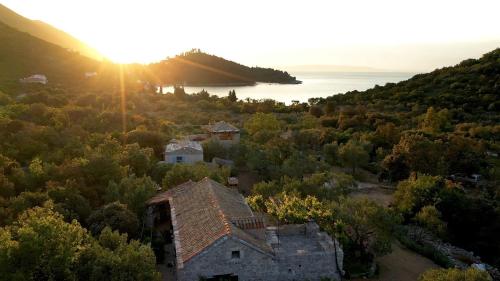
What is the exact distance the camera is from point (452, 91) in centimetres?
8525

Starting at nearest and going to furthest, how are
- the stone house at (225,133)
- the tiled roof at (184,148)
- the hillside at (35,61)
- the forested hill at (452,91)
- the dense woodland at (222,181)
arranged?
the dense woodland at (222,181), the tiled roof at (184,148), the stone house at (225,133), the forested hill at (452,91), the hillside at (35,61)

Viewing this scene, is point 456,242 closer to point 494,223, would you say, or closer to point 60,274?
point 494,223

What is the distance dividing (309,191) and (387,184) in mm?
15815

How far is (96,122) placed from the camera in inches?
2021

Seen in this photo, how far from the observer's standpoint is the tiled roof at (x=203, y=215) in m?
18.2

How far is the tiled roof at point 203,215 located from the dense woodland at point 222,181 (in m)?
1.71

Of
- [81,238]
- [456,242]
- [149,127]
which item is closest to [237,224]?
[81,238]

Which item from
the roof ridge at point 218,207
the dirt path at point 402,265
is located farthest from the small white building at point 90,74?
the dirt path at point 402,265

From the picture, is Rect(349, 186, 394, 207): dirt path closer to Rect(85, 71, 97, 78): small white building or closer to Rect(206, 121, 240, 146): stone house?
Rect(206, 121, 240, 146): stone house

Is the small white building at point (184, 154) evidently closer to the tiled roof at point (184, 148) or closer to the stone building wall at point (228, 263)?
the tiled roof at point (184, 148)

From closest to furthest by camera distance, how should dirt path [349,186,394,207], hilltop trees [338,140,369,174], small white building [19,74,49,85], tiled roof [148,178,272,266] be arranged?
tiled roof [148,178,272,266] → dirt path [349,186,394,207] → hilltop trees [338,140,369,174] → small white building [19,74,49,85]

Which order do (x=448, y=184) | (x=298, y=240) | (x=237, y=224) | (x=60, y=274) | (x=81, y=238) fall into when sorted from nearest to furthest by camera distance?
1. (x=60, y=274)
2. (x=81, y=238)
3. (x=237, y=224)
4. (x=298, y=240)
5. (x=448, y=184)

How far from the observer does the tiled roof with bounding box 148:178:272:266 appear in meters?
18.2

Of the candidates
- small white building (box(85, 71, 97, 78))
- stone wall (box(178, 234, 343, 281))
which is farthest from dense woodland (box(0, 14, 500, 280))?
small white building (box(85, 71, 97, 78))
